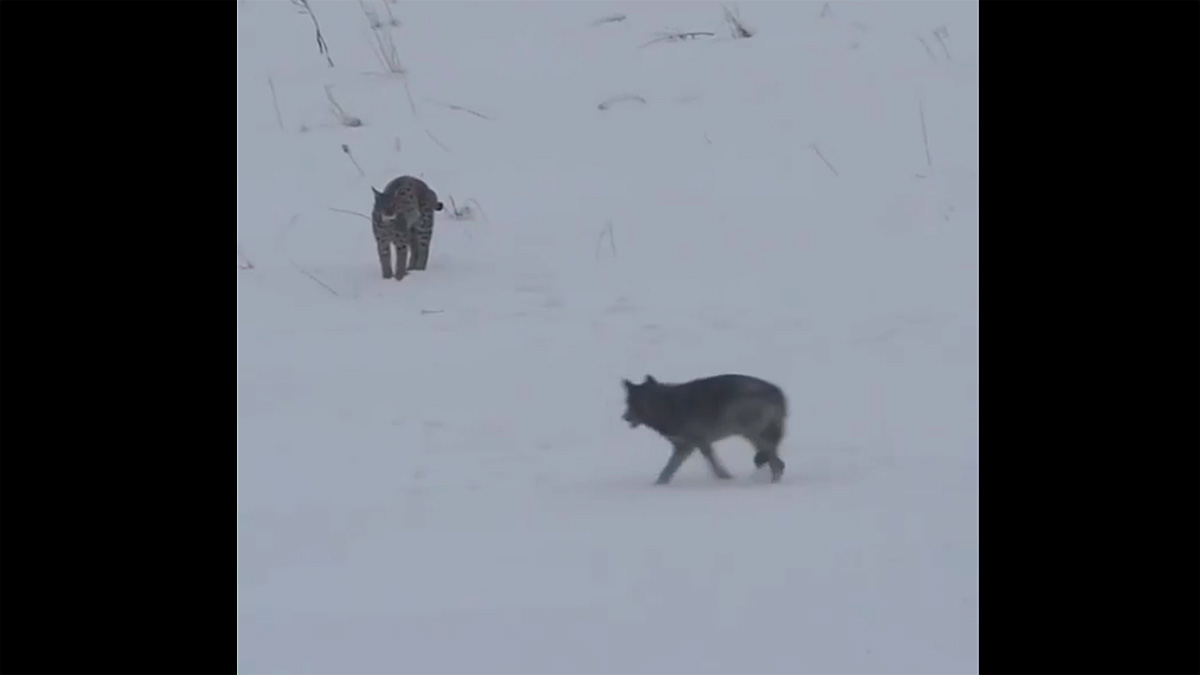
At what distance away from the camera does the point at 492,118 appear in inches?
451

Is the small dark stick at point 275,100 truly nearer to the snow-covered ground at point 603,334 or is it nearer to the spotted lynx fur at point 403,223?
the snow-covered ground at point 603,334

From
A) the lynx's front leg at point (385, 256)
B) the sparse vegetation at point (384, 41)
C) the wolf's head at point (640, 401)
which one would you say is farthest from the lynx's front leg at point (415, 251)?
the sparse vegetation at point (384, 41)

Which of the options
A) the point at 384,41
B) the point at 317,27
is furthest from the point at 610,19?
the point at 317,27

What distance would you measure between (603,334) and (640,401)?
1.66 m

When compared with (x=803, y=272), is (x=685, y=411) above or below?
above

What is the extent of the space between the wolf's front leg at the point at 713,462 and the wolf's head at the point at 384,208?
3.39 m

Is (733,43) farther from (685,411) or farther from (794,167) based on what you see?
(685,411)

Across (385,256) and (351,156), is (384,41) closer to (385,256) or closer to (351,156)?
(351,156)

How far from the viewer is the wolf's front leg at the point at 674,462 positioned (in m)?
6.40
